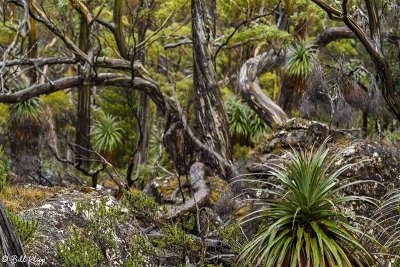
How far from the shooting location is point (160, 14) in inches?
627

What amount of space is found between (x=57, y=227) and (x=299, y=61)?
29.6 feet

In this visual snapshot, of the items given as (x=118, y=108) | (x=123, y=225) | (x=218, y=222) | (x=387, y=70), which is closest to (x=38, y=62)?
(x=218, y=222)

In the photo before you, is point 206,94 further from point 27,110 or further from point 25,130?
point 25,130

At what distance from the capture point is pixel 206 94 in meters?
12.8

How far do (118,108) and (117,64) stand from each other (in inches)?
436

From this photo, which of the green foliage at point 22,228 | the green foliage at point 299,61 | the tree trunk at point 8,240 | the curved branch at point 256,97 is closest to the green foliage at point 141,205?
the green foliage at point 22,228

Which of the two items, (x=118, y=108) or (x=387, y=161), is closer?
(x=387, y=161)

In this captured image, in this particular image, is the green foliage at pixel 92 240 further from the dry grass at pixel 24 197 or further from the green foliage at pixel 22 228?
the dry grass at pixel 24 197

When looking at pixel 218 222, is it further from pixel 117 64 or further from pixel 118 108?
pixel 118 108

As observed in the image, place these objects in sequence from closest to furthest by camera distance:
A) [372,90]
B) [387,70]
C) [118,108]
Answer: [387,70] < [372,90] < [118,108]

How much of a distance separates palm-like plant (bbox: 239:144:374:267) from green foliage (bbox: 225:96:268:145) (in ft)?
31.6

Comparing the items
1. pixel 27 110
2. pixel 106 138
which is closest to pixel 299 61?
pixel 27 110

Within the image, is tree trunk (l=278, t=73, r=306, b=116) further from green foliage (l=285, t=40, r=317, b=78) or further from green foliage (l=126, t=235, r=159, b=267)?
green foliage (l=126, t=235, r=159, b=267)

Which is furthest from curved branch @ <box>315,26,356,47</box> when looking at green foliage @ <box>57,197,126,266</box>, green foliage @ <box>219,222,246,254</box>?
green foliage @ <box>57,197,126,266</box>
